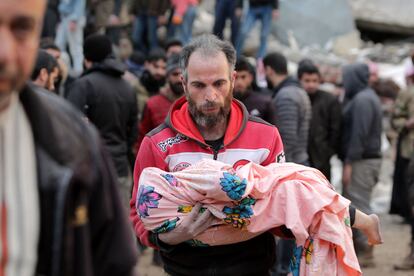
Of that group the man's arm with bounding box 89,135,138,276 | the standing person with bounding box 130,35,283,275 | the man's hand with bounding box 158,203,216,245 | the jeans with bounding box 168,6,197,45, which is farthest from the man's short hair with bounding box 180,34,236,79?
the jeans with bounding box 168,6,197,45

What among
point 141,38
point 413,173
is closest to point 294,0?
point 141,38

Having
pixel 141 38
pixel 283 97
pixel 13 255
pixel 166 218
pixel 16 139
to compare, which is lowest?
pixel 141 38

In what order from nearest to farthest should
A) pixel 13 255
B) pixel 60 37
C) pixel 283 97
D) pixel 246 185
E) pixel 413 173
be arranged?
pixel 13 255
pixel 246 185
pixel 283 97
pixel 413 173
pixel 60 37

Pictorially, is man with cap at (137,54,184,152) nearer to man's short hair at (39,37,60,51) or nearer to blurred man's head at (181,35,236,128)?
man's short hair at (39,37,60,51)

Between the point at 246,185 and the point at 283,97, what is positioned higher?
the point at 246,185

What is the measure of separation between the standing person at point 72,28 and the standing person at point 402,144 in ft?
14.6

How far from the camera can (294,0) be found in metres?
20.4

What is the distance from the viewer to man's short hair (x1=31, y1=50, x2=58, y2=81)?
5.79 metres

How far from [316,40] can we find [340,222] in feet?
54.1

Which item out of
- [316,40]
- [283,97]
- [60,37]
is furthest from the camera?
[316,40]

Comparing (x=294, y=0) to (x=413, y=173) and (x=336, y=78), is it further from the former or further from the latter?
(x=413, y=173)

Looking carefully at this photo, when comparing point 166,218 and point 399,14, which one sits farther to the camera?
point 399,14

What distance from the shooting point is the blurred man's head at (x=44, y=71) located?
580cm

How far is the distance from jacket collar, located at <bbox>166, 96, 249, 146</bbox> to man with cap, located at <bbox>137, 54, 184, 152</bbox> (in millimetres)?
3320
